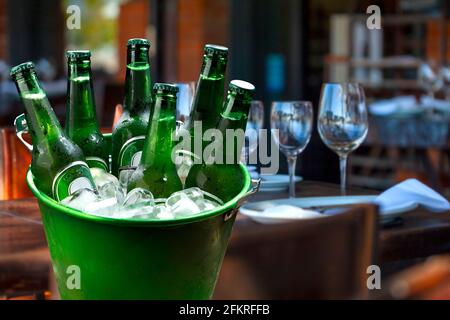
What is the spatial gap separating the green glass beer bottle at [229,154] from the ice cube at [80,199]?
0.34 ft

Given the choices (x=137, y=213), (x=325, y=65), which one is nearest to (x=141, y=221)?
(x=137, y=213)

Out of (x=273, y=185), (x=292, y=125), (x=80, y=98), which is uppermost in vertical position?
(x=80, y=98)

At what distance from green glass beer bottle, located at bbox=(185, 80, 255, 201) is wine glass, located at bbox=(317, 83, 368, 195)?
638 mm

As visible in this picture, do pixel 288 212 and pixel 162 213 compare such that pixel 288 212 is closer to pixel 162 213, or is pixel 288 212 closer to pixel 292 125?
pixel 292 125

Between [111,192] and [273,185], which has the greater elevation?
[111,192]

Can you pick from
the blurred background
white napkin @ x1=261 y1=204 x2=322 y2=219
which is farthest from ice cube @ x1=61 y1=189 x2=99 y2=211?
the blurred background

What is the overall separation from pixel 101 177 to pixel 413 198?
586mm

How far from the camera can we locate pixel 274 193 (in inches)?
49.3

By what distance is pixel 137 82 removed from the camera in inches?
29.3

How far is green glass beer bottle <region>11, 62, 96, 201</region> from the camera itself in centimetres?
62

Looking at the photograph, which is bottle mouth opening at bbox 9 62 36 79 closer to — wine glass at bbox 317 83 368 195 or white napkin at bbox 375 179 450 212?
white napkin at bbox 375 179 450 212

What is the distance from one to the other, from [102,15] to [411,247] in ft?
44.6

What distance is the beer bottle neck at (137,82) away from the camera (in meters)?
0.71
